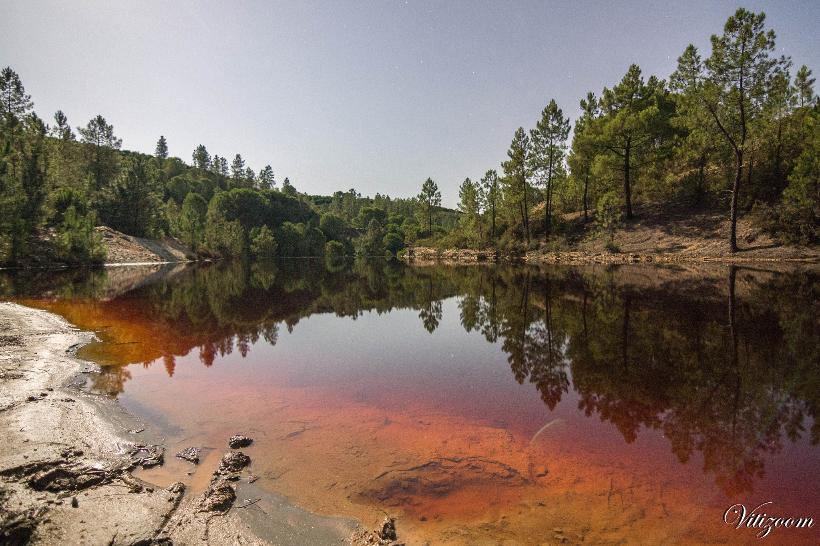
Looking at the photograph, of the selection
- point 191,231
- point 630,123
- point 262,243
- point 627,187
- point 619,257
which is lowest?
point 619,257

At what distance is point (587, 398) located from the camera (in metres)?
6.68

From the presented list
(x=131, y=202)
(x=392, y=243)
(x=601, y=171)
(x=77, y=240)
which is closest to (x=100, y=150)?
(x=131, y=202)

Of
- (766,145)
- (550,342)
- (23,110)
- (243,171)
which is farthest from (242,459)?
(243,171)

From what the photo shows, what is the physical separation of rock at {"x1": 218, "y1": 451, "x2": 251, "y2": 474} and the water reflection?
4.16 m

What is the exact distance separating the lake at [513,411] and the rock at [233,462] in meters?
Answer: 0.16

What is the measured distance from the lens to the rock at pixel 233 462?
4734 mm

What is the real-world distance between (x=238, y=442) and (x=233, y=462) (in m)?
0.58

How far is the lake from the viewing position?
401cm

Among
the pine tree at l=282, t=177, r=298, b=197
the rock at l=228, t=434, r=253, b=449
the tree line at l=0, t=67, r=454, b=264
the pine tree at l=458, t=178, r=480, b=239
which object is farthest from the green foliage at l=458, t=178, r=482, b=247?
the pine tree at l=282, t=177, r=298, b=197

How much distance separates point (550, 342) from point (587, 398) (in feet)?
11.7

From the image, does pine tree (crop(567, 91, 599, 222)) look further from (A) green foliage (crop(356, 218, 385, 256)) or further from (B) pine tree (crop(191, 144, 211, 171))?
(B) pine tree (crop(191, 144, 211, 171))

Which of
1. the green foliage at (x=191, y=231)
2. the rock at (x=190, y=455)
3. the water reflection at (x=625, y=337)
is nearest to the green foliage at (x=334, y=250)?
the green foliage at (x=191, y=231)

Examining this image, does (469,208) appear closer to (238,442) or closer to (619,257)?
(619,257)

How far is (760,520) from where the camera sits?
373 centimetres
